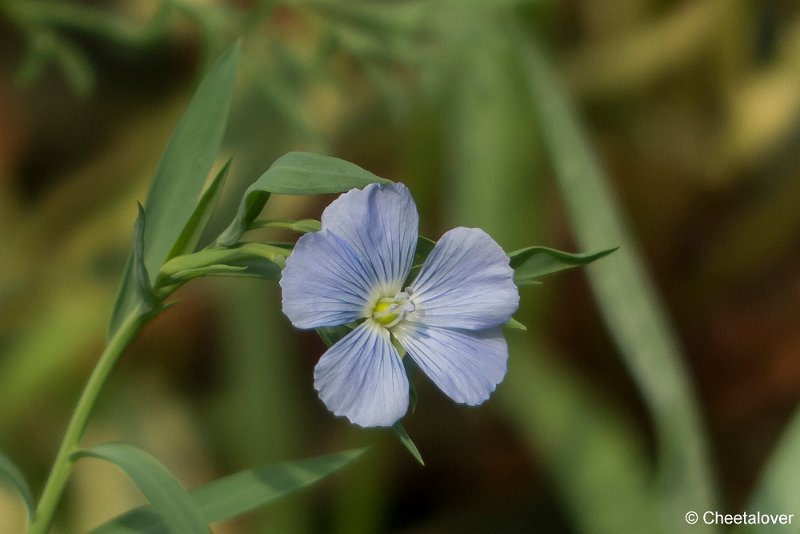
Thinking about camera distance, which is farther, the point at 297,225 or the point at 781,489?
the point at 781,489

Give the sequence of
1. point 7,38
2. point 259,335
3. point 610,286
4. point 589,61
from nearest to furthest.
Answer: point 610,286, point 259,335, point 589,61, point 7,38

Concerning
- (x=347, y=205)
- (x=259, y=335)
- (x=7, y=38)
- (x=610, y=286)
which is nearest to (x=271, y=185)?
(x=347, y=205)

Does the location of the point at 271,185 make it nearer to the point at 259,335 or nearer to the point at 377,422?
the point at 377,422

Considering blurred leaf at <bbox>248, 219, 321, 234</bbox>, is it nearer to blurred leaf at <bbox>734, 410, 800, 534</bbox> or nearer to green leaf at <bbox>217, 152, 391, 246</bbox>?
green leaf at <bbox>217, 152, 391, 246</bbox>

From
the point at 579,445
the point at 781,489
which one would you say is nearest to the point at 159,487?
the point at 781,489

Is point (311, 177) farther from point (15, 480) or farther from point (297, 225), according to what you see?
point (15, 480)

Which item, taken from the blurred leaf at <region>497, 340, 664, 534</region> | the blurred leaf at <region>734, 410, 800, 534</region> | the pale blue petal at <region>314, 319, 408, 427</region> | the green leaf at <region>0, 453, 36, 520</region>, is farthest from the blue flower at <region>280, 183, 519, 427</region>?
the blurred leaf at <region>497, 340, 664, 534</region>

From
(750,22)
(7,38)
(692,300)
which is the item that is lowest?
(692,300)

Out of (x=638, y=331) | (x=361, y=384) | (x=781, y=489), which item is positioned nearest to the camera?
(x=361, y=384)
